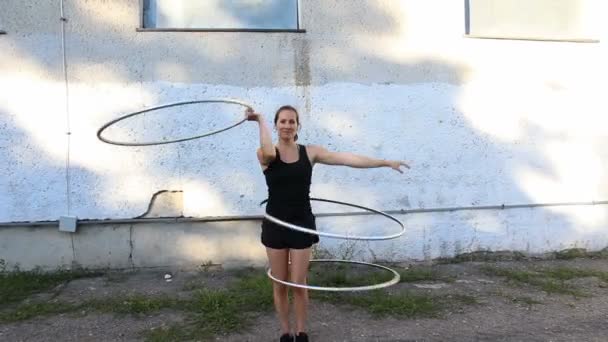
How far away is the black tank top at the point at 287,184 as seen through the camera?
4.25 m

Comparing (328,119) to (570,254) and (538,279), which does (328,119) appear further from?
(570,254)

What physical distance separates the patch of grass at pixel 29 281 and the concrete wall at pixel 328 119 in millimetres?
203

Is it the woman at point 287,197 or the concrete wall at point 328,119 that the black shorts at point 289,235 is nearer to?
the woman at point 287,197

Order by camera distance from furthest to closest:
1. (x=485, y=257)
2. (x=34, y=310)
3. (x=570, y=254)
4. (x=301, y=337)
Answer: (x=570, y=254) → (x=485, y=257) → (x=34, y=310) → (x=301, y=337)

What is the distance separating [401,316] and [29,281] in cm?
423

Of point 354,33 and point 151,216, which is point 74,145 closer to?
point 151,216

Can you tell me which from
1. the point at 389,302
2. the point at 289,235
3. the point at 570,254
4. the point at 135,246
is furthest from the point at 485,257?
the point at 135,246

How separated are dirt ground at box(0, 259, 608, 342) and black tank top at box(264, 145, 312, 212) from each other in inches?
53.8

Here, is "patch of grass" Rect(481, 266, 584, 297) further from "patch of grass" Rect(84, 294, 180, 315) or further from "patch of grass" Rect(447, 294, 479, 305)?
"patch of grass" Rect(84, 294, 180, 315)

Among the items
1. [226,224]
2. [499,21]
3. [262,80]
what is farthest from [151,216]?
[499,21]

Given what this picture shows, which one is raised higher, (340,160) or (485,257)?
(340,160)

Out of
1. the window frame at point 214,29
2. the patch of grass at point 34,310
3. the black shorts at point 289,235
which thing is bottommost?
the patch of grass at point 34,310

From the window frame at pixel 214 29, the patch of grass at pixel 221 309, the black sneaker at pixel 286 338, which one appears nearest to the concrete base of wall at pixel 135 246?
the patch of grass at pixel 221 309

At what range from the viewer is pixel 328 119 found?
7320mm
